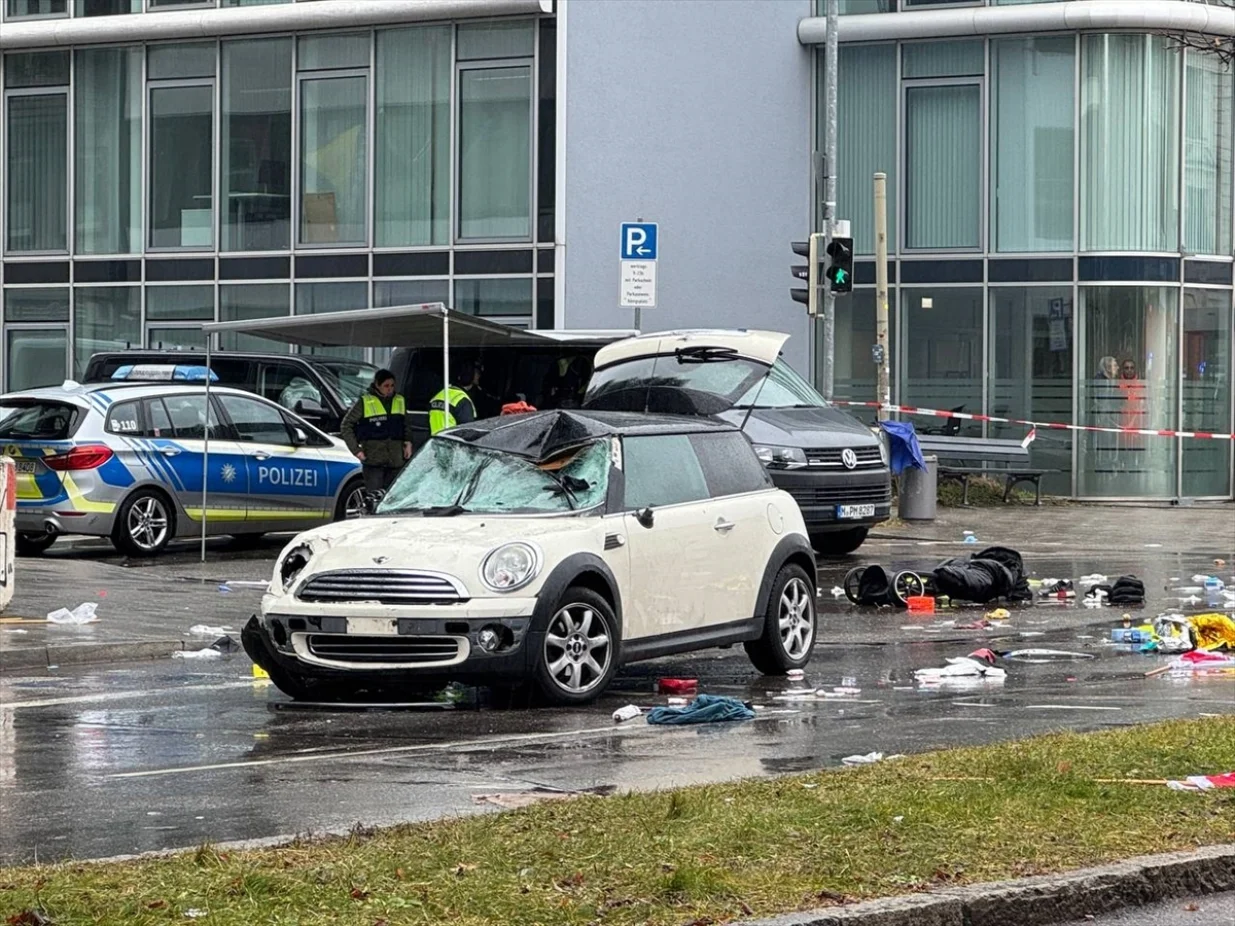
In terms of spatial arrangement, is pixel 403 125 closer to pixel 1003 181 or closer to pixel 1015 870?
pixel 1003 181

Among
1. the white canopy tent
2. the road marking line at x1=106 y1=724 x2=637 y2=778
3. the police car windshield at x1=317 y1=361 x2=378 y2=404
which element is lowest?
the road marking line at x1=106 y1=724 x2=637 y2=778

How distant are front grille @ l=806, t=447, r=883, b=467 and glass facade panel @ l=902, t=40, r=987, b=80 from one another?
40.7 ft

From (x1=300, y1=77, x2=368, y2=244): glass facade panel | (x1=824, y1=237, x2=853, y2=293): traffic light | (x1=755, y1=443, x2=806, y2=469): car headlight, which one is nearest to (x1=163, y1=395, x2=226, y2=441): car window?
(x1=755, y1=443, x2=806, y2=469): car headlight

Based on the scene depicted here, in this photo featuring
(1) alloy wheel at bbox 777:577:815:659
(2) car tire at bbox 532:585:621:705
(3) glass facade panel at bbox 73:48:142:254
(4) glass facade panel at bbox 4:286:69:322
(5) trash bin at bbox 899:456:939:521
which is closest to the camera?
(2) car tire at bbox 532:585:621:705

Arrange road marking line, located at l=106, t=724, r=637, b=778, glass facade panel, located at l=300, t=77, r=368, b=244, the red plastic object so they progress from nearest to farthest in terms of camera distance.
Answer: road marking line, located at l=106, t=724, r=637, b=778 → the red plastic object → glass facade panel, located at l=300, t=77, r=368, b=244

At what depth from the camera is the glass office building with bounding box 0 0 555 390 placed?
32.9 meters

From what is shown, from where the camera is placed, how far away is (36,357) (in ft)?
116

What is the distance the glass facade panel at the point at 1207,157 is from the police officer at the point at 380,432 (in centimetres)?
1493

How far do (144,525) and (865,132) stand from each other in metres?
15.7

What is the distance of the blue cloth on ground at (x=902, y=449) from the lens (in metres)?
26.2

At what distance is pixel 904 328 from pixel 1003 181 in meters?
2.55

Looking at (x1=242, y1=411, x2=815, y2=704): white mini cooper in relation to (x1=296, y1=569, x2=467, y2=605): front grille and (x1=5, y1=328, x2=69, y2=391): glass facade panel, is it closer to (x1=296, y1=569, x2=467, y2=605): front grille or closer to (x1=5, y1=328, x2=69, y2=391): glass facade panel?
(x1=296, y1=569, x2=467, y2=605): front grille

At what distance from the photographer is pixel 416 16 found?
107 ft

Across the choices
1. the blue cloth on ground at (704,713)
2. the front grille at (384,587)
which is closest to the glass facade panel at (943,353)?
the blue cloth on ground at (704,713)
